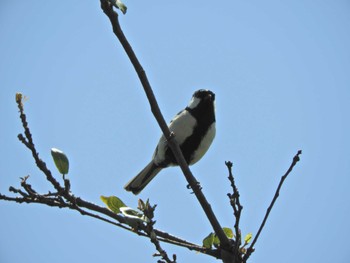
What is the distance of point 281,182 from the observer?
2375mm

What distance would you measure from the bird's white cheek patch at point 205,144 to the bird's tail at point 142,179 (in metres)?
0.49

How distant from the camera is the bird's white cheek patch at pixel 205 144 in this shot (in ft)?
15.2

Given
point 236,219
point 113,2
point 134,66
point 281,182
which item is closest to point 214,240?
point 236,219

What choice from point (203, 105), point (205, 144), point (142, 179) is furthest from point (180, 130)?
point (142, 179)

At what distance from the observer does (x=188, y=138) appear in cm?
455

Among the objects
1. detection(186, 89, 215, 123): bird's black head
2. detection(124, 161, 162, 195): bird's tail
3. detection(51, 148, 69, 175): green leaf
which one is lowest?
detection(51, 148, 69, 175): green leaf

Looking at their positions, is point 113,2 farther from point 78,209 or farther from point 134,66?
point 78,209

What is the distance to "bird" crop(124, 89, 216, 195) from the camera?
14.9 feet

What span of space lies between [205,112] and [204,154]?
1.52ft

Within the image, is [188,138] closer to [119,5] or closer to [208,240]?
[208,240]

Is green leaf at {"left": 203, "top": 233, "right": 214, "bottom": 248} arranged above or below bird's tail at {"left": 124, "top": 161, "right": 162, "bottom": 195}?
below

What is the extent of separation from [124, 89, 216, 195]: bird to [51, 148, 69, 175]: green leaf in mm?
2191

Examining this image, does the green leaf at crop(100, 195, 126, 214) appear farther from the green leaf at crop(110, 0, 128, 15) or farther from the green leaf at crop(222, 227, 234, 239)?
the green leaf at crop(110, 0, 128, 15)

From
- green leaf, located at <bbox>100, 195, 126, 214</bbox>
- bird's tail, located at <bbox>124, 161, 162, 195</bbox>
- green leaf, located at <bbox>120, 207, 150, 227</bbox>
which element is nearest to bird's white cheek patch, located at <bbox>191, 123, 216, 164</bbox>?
bird's tail, located at <bbox>124, 161, 162, 195</bbox>
